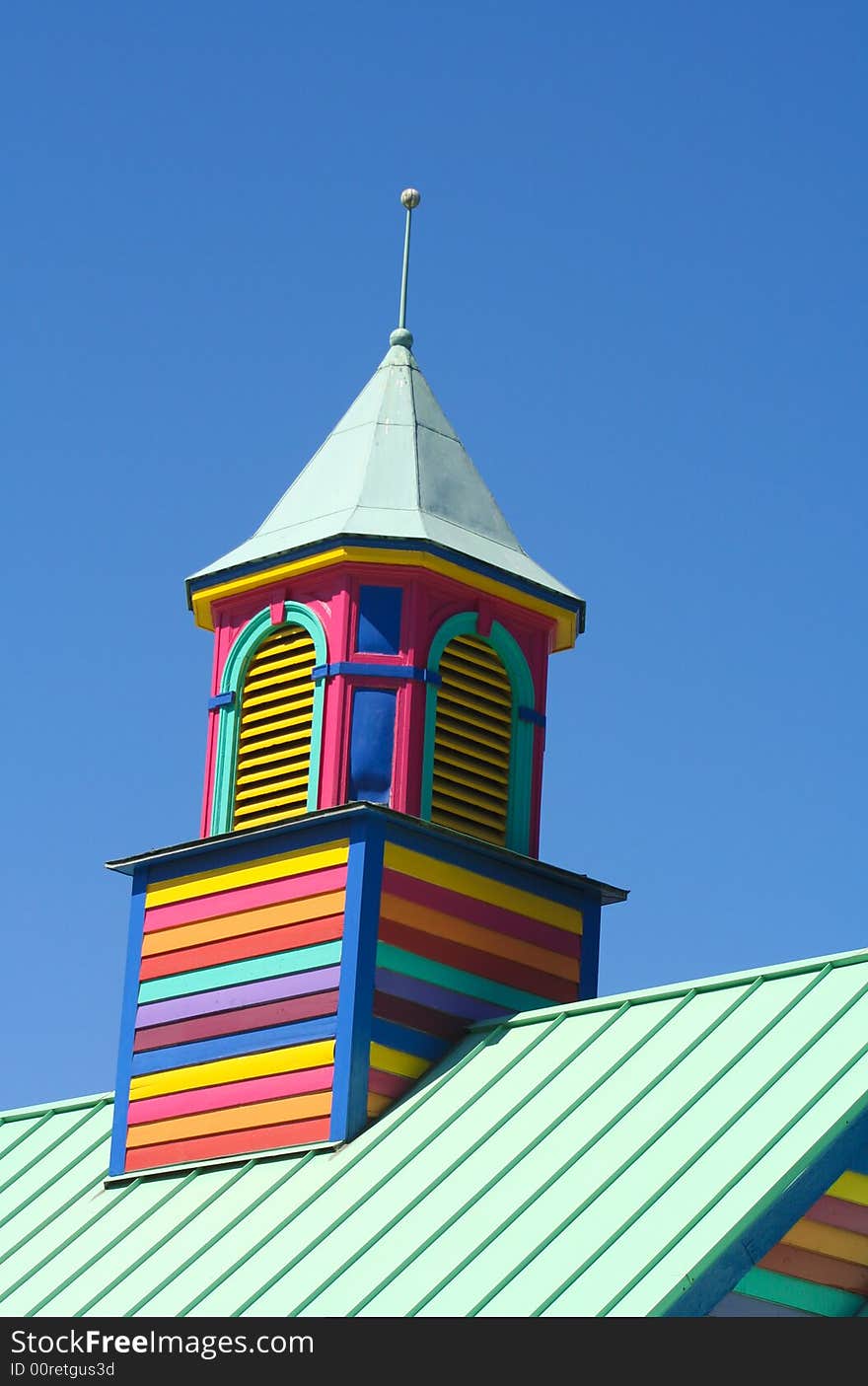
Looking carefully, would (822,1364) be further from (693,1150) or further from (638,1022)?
(638,1022)

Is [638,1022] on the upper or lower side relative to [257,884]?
lower

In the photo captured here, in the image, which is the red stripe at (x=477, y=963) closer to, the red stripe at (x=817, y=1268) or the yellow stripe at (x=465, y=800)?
the yellow stripe at (x=465, y=800)

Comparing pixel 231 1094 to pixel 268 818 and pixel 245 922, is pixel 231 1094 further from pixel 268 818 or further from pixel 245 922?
pixel 268 818

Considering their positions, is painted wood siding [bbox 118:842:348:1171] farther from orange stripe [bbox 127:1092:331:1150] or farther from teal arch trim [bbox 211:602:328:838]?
teal arch trim [bbox 211:602:328:838]

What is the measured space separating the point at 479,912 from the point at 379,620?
2.42m

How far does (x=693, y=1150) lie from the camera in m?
15.5

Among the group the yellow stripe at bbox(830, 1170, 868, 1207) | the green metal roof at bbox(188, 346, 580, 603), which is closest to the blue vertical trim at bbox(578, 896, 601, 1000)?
the green metal roof at bbox(188, 346, 580, 603)

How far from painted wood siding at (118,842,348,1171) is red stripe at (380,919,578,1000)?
49 cm

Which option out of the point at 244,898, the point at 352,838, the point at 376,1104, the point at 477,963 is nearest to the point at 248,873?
the point at 244,898

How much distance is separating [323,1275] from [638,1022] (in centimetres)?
296

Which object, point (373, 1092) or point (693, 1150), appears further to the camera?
point (373, 1092)

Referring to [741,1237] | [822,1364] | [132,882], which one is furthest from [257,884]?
[822,1364]

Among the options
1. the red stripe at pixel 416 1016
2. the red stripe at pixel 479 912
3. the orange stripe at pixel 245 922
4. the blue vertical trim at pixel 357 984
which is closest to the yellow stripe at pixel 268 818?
the orange stripe at pixel 245 922

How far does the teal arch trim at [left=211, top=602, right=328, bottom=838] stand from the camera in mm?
20297
